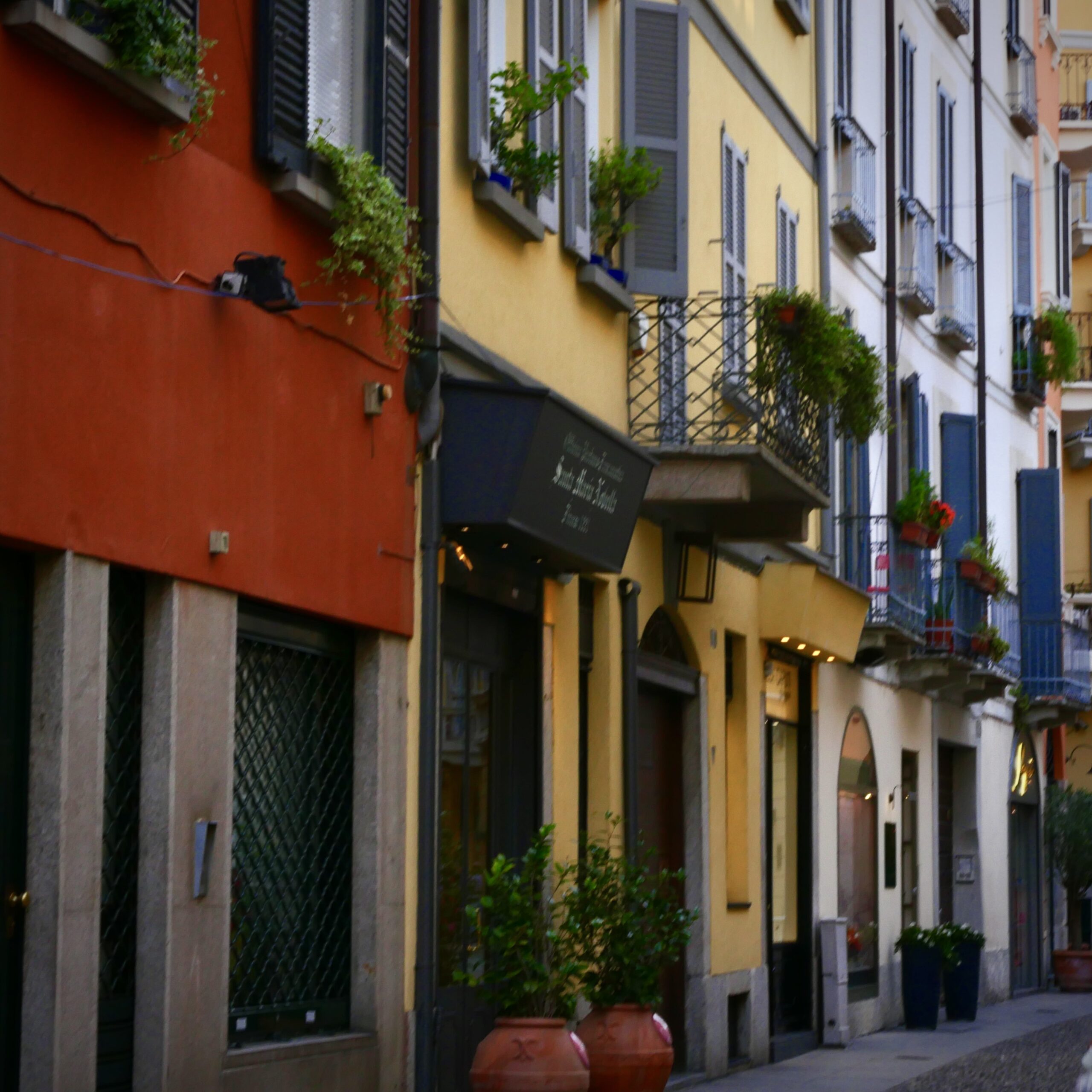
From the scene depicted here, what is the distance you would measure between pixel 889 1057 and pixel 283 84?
1096 cm

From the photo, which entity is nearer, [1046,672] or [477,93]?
[477,93]

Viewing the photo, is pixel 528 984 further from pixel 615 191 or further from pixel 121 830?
pixel 615 191

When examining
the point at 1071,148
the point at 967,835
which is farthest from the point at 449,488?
the point at 1071,148

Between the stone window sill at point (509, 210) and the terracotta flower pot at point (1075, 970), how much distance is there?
18427 millimetres

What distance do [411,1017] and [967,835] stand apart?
52.4 ft

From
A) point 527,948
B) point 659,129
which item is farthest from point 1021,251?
point 527,948

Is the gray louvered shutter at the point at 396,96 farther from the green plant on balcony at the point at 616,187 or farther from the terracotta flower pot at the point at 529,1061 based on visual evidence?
the terracotta flower pot at the point at 529,1061

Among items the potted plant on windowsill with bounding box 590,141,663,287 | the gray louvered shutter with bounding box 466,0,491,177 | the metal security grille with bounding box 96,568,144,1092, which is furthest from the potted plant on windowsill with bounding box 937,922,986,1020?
the metal security grille with bounding box 96,568,144,1092

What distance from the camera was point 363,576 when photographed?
32.8ft

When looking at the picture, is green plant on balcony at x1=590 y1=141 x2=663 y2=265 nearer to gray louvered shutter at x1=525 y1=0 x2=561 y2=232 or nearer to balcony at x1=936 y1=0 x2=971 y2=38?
gray louvered shutter at x1=525 y1=0 x2=561 y2=232

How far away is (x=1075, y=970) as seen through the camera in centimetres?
2806

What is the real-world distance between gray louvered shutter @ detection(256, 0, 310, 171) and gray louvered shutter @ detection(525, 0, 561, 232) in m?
2.77

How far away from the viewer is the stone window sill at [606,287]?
13.0 m

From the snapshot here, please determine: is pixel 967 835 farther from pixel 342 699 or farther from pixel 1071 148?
pixel 342 699
